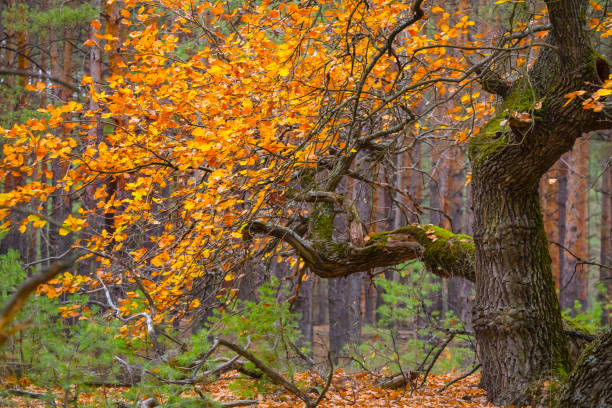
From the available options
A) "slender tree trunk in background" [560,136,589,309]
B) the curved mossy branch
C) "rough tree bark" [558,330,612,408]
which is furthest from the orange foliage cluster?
"slender tree trunk in background" [560,136,589,309]

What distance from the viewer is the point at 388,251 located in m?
6.17

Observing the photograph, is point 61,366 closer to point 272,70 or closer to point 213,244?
point 213,244

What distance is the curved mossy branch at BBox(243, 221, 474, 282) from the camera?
19.7 feet

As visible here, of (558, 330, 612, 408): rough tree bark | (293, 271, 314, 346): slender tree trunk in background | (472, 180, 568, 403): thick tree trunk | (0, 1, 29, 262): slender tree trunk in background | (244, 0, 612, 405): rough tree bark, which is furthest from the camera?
(293, 271, 314, 346): slender tree trunk in background

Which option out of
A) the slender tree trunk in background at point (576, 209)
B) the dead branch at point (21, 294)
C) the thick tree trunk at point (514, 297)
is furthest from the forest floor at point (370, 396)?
the slender tree trunk in background at point (576, 209)

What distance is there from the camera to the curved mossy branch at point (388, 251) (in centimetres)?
601

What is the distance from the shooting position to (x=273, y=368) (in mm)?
5379

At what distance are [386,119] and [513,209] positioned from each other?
292cm

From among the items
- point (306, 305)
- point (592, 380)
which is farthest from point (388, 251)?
point (306, 305)

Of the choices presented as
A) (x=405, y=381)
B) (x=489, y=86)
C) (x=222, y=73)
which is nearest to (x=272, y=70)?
(x=222, y=73)

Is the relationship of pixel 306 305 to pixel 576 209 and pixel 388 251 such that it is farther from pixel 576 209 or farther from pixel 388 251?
pixel 388 251

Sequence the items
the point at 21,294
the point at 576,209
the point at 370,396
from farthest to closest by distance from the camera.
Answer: the point at 576,209, the point at 370,396, the point at 21,294

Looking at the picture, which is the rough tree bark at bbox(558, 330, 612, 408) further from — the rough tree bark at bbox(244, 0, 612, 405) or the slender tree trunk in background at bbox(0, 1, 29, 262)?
the slender tree trunk in background at bbox(0, 1, 29, 262)

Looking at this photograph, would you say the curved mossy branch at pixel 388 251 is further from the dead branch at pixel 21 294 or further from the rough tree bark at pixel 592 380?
the dead branch at pixel 21 294
